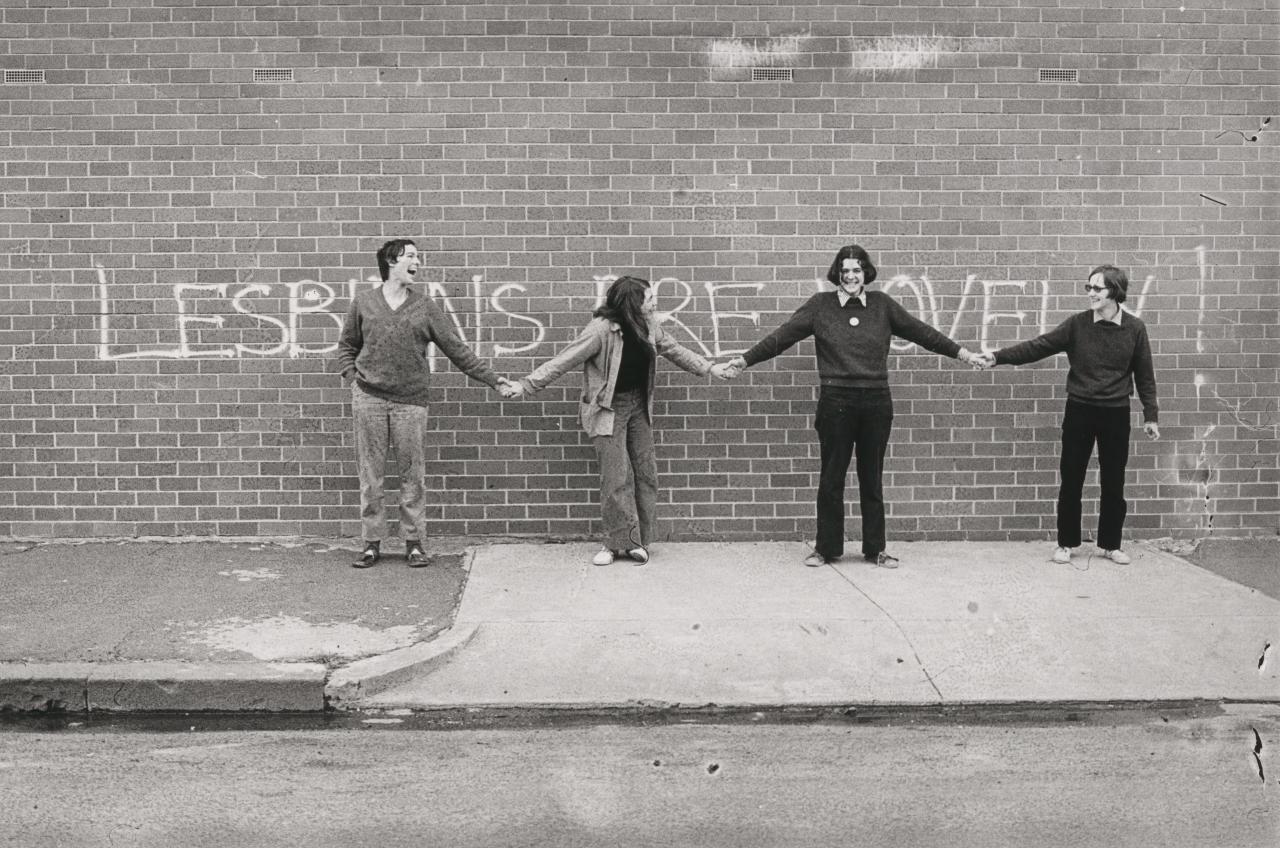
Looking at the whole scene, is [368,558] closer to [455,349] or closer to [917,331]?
[455,349]

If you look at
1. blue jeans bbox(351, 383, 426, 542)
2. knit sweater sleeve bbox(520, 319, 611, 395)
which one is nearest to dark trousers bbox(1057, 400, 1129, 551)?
knit sweater sleeve bbox(520, 319, 611, 395)

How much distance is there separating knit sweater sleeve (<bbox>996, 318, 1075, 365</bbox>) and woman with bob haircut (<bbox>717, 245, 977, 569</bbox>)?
28 cm

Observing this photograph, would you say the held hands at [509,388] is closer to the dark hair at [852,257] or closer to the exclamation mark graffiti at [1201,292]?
the dark hair at [852,257]

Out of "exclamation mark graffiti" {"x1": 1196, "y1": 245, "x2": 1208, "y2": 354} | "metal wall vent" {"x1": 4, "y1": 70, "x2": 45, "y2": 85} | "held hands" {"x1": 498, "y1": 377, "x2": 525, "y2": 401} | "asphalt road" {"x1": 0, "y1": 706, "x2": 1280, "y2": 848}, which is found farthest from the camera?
"exclamation mark graffiti" {"x1": 1196, "y1": 245, "x2": 1208, "y2": 354}

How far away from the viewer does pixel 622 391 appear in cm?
776

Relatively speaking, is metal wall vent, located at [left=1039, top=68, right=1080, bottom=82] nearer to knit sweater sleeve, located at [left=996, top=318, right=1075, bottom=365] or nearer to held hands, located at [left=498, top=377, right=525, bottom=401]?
knit sweater sleeve, located at [left=996, top=318, right=1075, bottom=365]

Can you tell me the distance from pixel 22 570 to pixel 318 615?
2.16 m

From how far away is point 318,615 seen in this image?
6.58 m

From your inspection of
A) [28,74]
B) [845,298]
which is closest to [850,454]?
[845,298]

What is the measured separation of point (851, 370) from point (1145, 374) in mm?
1790

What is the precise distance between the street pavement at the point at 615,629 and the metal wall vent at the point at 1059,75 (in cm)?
307

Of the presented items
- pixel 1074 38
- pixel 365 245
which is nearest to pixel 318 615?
pixel 365 245

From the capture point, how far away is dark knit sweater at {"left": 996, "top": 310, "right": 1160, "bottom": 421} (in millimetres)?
7707

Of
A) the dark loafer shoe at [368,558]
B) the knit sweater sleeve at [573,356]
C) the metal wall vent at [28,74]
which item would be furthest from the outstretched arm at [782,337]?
the metal wall vent at [28,74]
